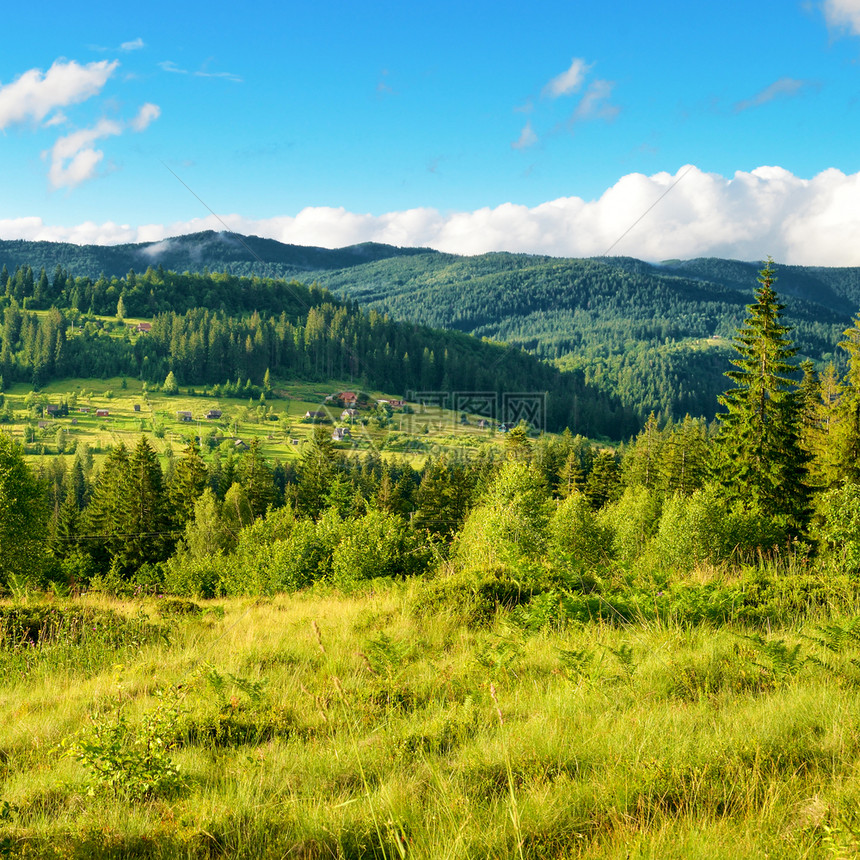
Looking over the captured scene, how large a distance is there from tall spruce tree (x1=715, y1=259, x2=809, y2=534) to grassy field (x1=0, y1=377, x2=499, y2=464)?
76.9m

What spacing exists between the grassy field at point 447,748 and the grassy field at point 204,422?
97.0 meters

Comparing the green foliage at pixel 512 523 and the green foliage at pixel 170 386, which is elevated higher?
the green foliage at pixel 170 386

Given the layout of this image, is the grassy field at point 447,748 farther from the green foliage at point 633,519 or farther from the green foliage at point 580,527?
the green foliage at point 633,519

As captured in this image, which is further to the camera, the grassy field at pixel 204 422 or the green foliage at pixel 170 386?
the green foliage at pixel 170 386

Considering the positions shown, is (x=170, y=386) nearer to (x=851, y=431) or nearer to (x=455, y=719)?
(x=851, y=431)

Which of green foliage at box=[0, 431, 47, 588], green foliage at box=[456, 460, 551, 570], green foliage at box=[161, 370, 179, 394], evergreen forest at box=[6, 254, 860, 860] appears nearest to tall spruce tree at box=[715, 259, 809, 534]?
green foliage at box=[456, 460, 551, 570]

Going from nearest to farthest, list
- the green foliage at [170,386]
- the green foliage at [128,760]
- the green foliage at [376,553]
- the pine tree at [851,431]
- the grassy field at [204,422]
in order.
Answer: the green foliage at [128,760], the green foliage at [376,553], the pine tree at [851,431], the grassy field at [204,422], the green foliage at [170,386]

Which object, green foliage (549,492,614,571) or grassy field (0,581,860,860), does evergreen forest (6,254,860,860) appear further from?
green foliage (549,492,614,571)

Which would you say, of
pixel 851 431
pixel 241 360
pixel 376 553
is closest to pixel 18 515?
pixel 376 553

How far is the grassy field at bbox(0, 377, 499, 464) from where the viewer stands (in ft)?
408

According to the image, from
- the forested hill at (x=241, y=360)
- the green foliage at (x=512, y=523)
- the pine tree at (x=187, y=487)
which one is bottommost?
the pine tree at (x=187, y=487)

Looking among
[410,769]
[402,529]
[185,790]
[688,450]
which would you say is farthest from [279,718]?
[688,450]

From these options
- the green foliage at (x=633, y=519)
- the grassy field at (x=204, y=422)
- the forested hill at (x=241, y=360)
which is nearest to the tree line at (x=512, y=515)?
the green foliage at (x=633, y=519)

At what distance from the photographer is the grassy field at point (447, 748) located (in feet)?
9.34
